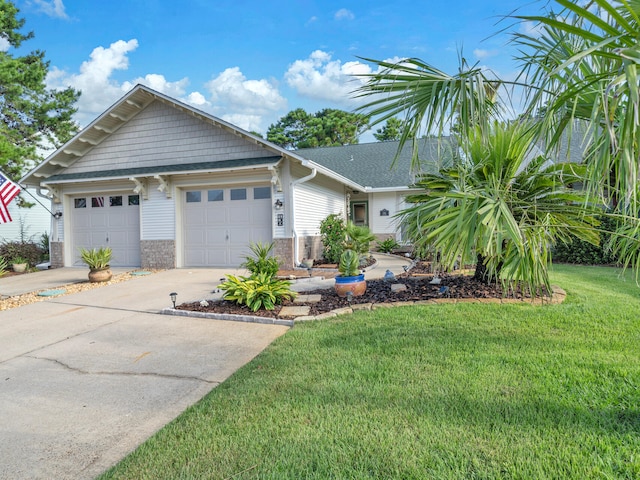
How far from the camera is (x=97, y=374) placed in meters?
3.68

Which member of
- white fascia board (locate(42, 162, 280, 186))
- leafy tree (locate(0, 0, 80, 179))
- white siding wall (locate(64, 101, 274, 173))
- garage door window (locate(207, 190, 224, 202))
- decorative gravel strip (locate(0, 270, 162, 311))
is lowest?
decorative gravel strip (locate(0, 270, 162, 311))

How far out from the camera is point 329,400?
2.81m

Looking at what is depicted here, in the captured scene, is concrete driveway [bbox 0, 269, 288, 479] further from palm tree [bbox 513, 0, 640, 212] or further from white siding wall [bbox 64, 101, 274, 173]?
white siding wall [bbox 64, 101, 274, 173]

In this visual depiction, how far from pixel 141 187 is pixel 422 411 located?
36.4ft

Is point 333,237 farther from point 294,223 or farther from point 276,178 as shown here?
point 276,178

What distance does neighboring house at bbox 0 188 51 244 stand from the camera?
611 inches

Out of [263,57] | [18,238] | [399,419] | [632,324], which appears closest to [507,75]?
[399,419]

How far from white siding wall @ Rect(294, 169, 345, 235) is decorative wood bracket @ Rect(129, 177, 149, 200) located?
4.85 meters

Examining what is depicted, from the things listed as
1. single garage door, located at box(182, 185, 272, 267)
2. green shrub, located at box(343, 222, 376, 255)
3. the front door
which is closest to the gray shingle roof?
the front door

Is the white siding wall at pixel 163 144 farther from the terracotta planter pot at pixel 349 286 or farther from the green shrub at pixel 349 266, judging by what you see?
the terracotta planter pot at pixel 349 286

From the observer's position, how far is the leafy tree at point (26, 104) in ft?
49.9

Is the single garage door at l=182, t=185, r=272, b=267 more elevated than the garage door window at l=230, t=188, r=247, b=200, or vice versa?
the garage door window at l=230, t=188, r=247, b=200

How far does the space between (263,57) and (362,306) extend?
10568mm

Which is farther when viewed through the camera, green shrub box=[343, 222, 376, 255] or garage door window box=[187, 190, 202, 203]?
garage door window box=[187, 190, 202, 203]
